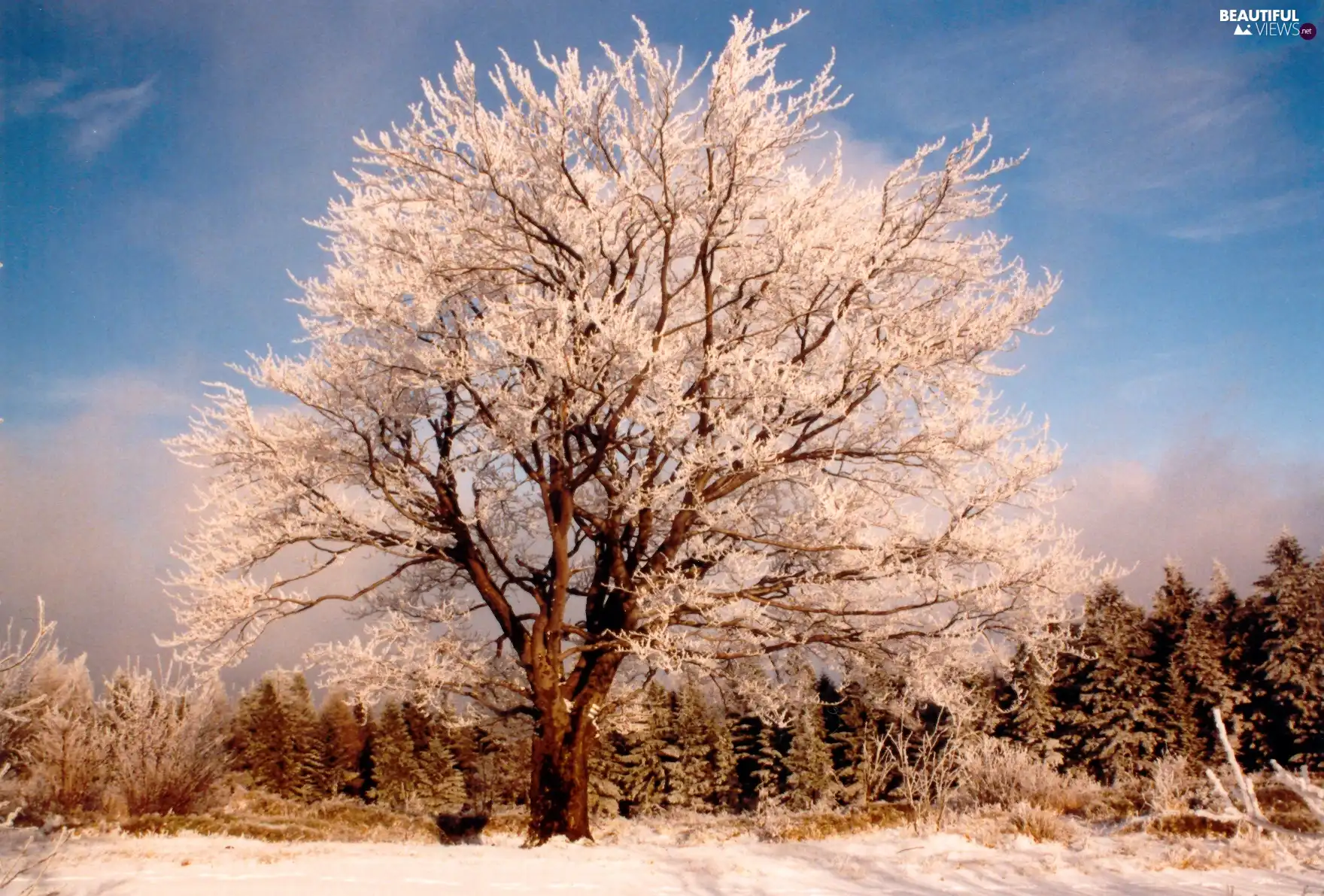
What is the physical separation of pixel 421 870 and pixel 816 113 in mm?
7323

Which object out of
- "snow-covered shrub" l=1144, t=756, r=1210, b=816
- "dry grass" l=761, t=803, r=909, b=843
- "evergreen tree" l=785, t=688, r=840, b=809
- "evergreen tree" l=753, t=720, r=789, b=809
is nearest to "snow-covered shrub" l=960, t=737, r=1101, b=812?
"snow-covered shrub" l=1144, t=756, r=1210, b=816

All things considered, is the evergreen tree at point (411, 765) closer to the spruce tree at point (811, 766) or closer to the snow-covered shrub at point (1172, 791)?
the spruce tree at point (811, 766)

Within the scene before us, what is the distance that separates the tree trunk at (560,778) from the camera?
7914 mm

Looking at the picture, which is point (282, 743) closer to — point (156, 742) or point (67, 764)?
point (67, 764)

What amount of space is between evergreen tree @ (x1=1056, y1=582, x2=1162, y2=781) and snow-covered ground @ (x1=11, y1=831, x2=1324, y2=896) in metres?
32.0

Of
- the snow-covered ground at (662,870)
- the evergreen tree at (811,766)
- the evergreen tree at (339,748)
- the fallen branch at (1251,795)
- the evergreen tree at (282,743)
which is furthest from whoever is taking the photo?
the evergreen tree at (339,748)

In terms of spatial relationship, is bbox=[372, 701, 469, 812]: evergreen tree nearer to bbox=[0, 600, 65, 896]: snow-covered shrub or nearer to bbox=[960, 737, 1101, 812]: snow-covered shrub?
bbox=[0, 600, 65, 896]: snow-covered shrub

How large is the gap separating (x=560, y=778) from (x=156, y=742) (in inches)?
275

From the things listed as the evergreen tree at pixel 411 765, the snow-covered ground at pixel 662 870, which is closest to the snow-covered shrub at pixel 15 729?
the snow-covered ground at pixel 662 870

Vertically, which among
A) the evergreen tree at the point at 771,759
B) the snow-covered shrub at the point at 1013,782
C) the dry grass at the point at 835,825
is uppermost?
the snow-covered shrub at the point at 1013,782

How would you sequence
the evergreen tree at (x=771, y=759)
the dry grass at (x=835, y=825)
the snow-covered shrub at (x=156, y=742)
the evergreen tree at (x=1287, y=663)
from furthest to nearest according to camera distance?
the evergreen tree at (x=771, y=759) → the evergreen tree at (x=1287, y=663) → the snow-covered shrub at (x=156, y=742) → the dry grass at (x=835, y=825)

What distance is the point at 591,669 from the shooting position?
349 inches

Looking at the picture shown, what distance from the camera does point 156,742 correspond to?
37.2 feet

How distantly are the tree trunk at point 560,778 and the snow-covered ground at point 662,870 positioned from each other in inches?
36.0
